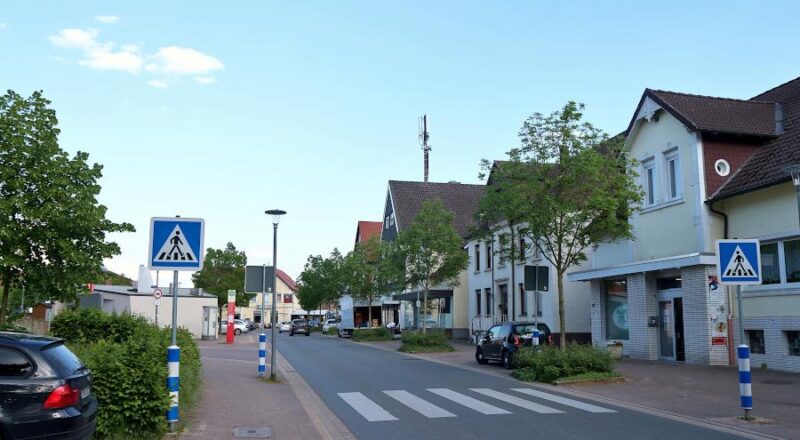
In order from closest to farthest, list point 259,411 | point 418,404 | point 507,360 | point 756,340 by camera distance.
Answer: point 259,411
point 418,404
point 756,340
point 507,360

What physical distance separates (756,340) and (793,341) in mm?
1381

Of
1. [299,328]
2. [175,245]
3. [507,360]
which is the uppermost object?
[175,245]

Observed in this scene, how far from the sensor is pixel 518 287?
123 feet

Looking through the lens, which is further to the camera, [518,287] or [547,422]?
[518,287]

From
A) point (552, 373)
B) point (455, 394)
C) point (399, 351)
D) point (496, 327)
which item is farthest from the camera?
point (399, 351)

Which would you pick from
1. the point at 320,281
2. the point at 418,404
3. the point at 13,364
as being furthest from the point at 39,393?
the point at 320,281

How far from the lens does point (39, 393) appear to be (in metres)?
7.17

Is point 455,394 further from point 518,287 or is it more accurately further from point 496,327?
point 518,287

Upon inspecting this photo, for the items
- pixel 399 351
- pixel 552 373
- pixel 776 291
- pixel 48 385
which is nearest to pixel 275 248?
pixel 552 373

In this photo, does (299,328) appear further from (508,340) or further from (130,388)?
(130,388)

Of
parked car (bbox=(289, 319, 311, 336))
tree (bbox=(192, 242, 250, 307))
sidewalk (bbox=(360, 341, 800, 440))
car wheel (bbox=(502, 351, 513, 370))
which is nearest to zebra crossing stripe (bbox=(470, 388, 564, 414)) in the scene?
sidewalk (bbox=(360, 341, 800, 440))

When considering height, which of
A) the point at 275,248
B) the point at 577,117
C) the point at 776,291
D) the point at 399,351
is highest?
the point at 577,117

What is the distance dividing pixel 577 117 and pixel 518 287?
18763 millimetres

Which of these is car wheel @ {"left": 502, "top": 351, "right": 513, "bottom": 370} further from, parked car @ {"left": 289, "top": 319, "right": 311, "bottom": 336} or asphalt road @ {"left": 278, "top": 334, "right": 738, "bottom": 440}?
parked car @ {"left": 289, "top": 319, "right": 311, "bottom": 336}
